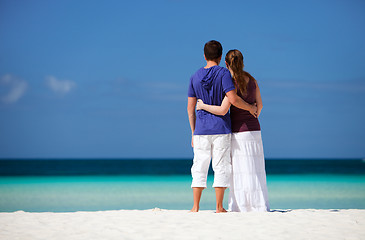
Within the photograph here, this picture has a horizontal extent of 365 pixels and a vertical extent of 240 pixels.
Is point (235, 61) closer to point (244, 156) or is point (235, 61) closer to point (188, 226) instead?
point (244, 156)

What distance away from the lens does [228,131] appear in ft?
13.3

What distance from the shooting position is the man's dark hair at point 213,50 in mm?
4094

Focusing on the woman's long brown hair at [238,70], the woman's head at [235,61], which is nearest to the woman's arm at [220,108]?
the woman's long brown hair at [238,70]

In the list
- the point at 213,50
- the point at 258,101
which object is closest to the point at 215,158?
the point at 258,101

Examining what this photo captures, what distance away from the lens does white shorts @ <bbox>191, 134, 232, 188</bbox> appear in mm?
4012

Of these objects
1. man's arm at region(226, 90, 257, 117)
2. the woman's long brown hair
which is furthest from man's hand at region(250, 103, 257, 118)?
the woman's long brown hair

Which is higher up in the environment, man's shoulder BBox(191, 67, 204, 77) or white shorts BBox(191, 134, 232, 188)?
man's shoulder BBox(191, 67, 204, 77)

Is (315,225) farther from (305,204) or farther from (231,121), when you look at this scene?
(305,204)

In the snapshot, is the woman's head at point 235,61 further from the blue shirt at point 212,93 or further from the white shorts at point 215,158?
the white shorts at point 215,158

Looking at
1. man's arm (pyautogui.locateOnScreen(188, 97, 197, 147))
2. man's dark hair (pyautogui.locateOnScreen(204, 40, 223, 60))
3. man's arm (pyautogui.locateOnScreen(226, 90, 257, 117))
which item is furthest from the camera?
man's arm (pyautogui.locateOnScreen(188, 97, 197, 147))

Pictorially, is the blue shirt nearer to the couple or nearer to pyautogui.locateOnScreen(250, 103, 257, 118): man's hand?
the couple

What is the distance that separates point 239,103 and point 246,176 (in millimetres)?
764

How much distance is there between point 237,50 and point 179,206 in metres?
4.47

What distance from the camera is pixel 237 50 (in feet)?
13.8
